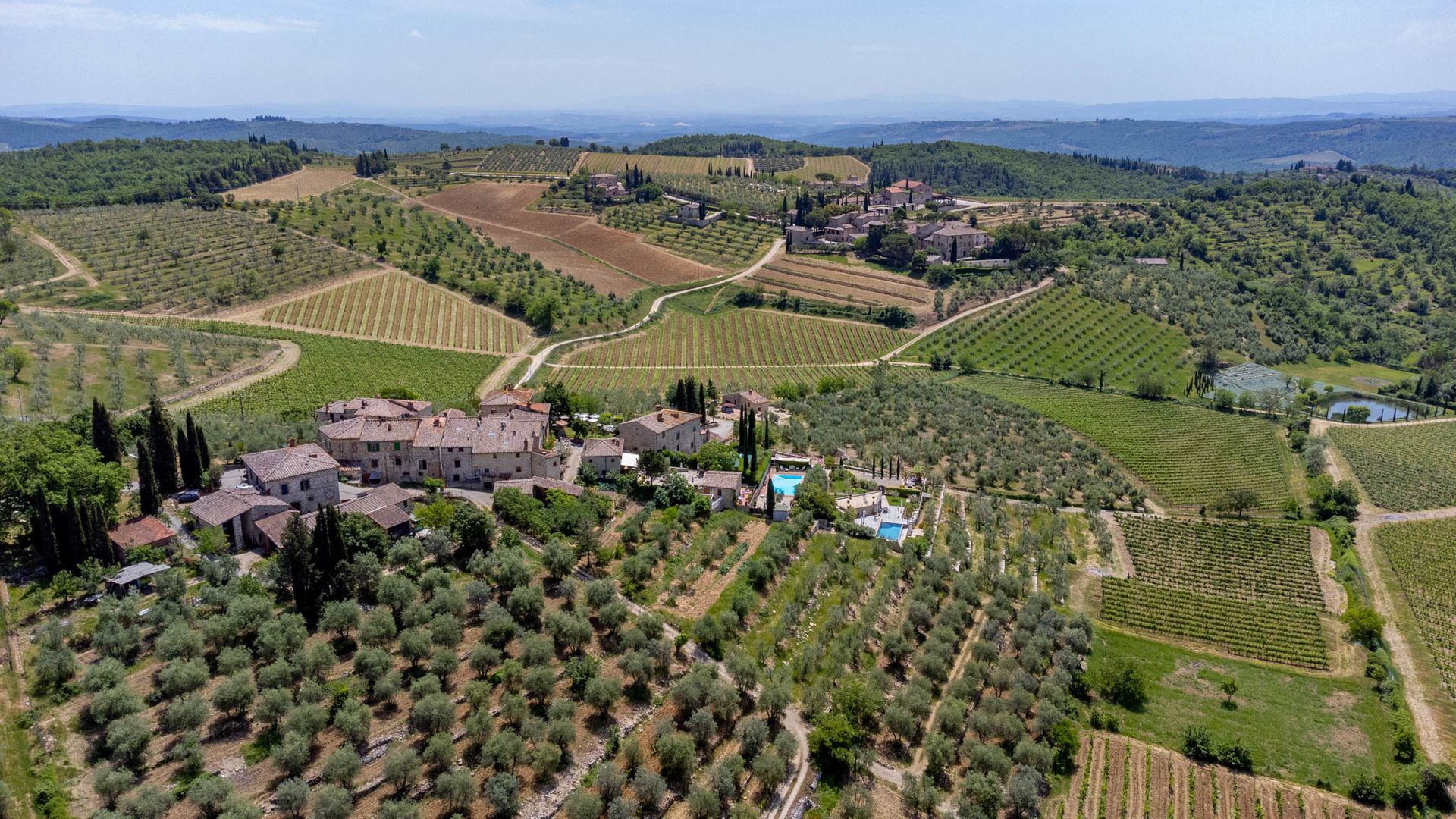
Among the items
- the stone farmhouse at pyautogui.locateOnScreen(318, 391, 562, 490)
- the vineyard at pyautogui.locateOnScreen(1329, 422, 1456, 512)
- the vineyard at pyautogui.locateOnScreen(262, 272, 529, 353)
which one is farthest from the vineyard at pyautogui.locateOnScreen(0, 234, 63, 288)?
the vineyard at pyautogui.locateOnScreen(1329, 422, 1456, 512)

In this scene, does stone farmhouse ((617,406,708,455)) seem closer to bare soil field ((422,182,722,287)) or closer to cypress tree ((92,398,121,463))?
cypress tree ((92,398,121,463))

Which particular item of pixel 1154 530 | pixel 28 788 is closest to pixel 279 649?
pixel 28 788

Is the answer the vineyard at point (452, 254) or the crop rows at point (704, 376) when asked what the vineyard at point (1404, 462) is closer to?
the crop rows at point (704, 376)

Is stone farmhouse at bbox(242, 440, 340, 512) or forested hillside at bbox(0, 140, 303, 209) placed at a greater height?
forested hillside at bbox(0, 140, 303, 209)

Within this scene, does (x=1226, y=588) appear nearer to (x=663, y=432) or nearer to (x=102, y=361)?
(x=663, y=432)

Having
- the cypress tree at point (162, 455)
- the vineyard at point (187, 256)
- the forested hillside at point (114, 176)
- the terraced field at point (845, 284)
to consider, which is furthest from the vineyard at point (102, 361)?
the forested hillside at point (114, 176)

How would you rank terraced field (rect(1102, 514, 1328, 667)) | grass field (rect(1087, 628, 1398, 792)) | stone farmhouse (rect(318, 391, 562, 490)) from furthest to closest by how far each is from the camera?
1. stone farmhouse (rect(318, 391, 562, 490))
2. terraced field (rect(1102, 514, 1328, 667))
3. grass field (rect(1087, 628, 1398, 792))

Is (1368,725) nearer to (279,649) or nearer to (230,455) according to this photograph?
(279,649)

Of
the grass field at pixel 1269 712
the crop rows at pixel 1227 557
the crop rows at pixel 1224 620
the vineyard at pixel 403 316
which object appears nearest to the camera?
the grass field at pixel 1269 712
